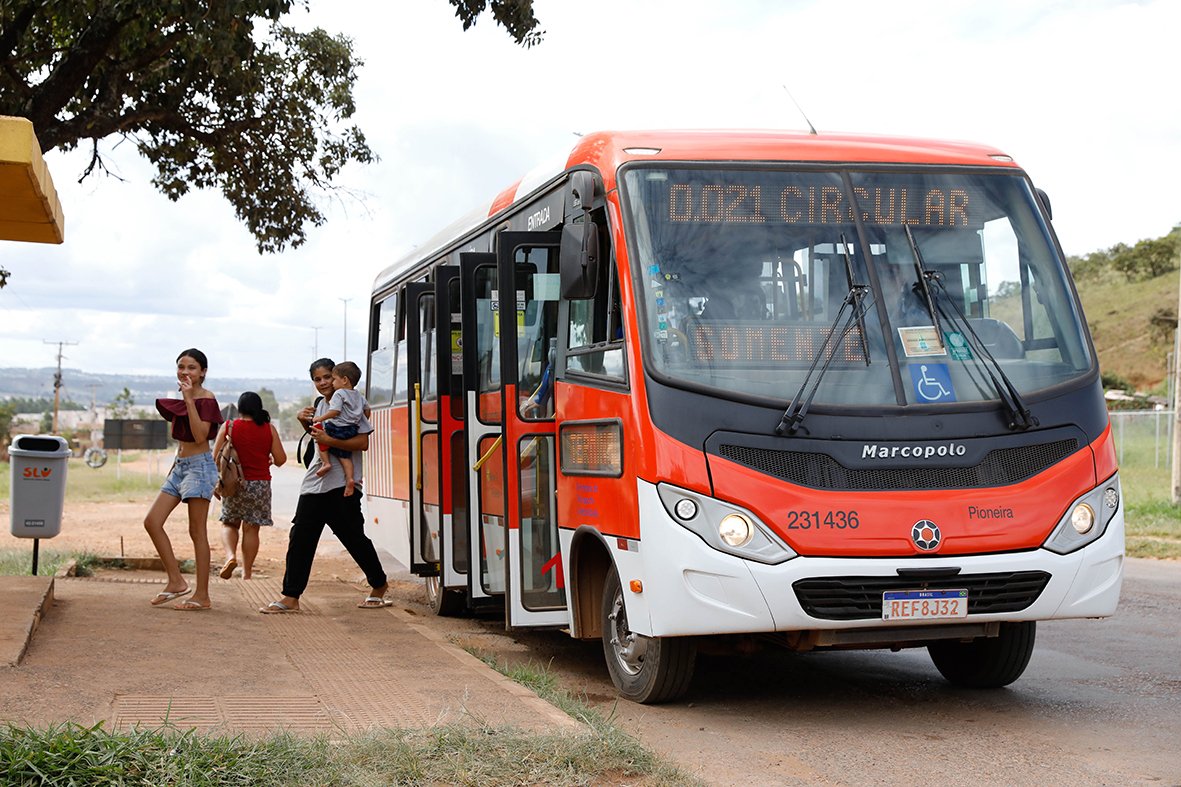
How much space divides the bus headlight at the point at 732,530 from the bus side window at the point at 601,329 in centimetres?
91

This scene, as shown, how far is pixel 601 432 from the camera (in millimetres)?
7602

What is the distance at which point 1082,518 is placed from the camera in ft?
23.4

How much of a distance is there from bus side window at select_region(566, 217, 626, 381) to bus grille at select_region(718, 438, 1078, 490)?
931mm

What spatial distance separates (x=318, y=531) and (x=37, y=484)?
10.0 ft

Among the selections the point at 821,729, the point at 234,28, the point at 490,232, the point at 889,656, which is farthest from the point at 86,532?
the point at 821,729

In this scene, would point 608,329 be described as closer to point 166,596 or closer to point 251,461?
point 166,596

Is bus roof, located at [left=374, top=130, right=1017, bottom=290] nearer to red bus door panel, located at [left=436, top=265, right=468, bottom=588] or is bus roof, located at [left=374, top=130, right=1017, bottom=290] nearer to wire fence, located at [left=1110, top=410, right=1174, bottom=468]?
red bus door panel, located at [left=436, top=265, right=468, bottom=588]

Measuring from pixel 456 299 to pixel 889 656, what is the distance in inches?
159

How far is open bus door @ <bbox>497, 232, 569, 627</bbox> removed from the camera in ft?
27.7

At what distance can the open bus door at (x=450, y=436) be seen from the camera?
10.1 m

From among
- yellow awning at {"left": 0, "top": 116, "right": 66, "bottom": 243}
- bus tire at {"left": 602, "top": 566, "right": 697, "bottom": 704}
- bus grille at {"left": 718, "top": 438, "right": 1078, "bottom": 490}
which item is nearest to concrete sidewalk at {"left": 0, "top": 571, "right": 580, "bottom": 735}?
bus tire at {"left": 602, "top": 566, "right": 697, "bottom": 704}

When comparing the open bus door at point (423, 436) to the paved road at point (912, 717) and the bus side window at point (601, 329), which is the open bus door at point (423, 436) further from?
the bus side window at point (601, 329)

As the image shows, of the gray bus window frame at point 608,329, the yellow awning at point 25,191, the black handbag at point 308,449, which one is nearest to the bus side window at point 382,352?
the black handbag at point 308,449

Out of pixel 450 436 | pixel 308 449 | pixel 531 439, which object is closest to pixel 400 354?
pixel 308 449
